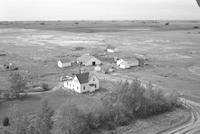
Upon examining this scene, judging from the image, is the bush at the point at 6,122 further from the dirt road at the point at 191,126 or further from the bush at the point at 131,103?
the dirt road at the point at 191,126

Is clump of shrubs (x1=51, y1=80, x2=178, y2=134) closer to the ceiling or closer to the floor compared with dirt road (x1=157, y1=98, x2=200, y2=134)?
closer to the ceiling

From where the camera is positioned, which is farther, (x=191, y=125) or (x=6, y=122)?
(x=191, y=125)

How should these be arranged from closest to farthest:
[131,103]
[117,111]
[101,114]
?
[101,114]
[117,111]
[131,103]

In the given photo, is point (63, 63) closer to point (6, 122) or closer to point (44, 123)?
point (6, 122)

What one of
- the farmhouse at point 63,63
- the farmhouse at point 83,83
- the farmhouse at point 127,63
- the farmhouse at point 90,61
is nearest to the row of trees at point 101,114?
the farmhouse at point 83,83

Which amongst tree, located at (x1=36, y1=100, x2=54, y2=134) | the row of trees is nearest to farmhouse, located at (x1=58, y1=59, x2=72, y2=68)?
the row of trees

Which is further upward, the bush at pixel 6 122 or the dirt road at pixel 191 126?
the bush at pixel 6 122

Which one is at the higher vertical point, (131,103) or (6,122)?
(131,103)

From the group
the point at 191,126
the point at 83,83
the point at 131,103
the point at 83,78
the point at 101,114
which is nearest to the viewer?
the point at 191,126

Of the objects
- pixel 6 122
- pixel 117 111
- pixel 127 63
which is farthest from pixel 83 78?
pixel 127 63

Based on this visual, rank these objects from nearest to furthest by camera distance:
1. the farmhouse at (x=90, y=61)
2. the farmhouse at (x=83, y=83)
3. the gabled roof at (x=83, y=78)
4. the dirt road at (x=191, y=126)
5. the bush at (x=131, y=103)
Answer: the dirt road at (x=191, y=126) → the bush at (x=131, y=103) → the farmhouse at (x=83, y=83) → the gabled roof at (x=83, y=78) → the farmhouse at (x=90, y=61)

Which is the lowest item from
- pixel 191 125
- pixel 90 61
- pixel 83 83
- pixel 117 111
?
pixel 191 125

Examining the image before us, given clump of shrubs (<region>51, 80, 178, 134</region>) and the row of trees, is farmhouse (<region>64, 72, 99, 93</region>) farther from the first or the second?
clump of shrubs (<region>51, 80, 178, 134</region>)
